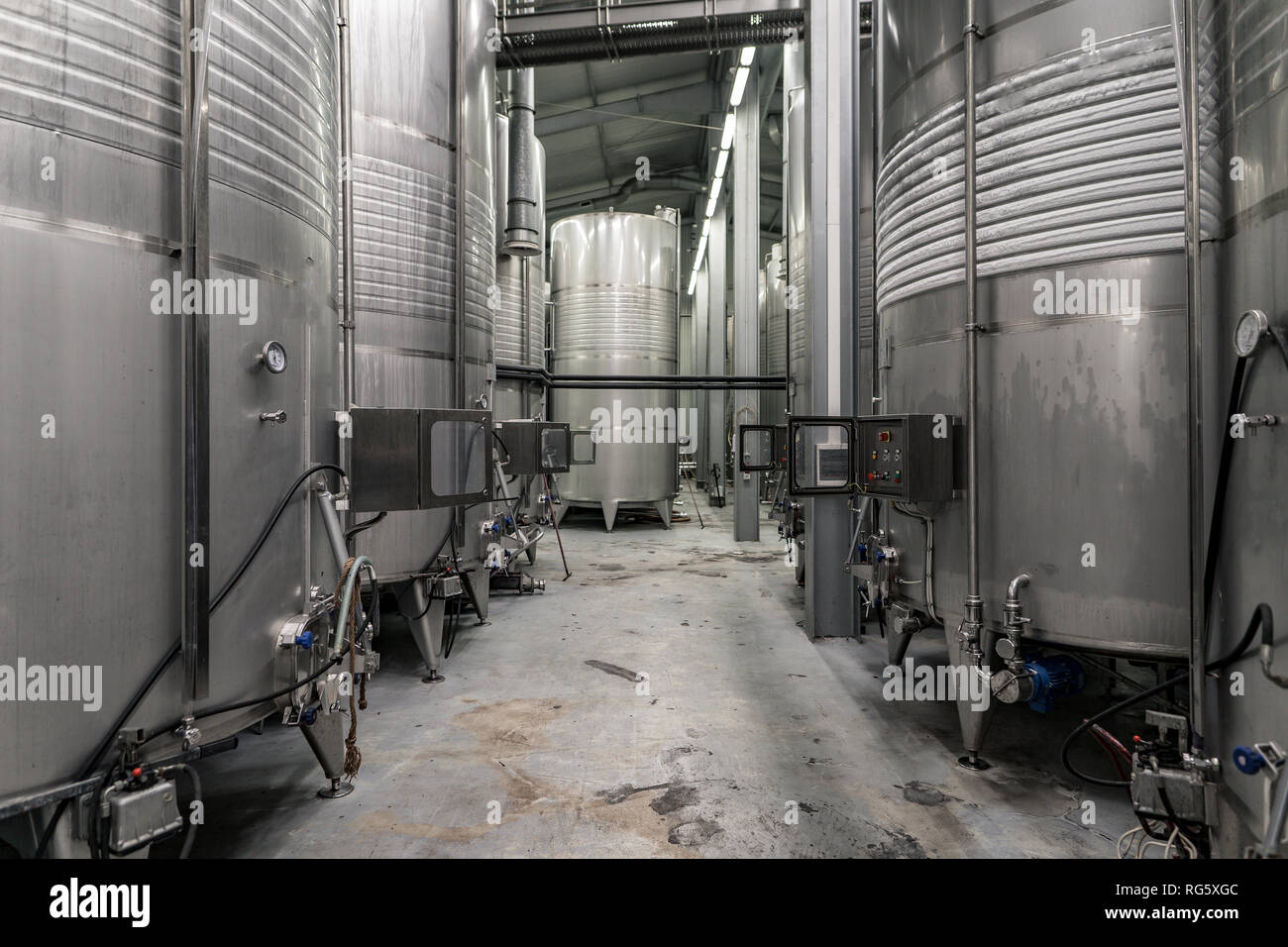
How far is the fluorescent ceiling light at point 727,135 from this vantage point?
11.2 m

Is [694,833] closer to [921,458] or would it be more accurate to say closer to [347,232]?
[921,458]

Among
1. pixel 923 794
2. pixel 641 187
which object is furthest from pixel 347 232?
pixel 641 187

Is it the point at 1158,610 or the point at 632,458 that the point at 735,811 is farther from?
the point at 632,458

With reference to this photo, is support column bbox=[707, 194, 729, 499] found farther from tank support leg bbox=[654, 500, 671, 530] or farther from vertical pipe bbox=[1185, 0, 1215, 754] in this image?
vertical pipe bbox=[1185, 0, 1215, 754]

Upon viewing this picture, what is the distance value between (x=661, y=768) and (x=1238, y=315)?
8.13 feet

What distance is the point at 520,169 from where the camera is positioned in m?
6.09

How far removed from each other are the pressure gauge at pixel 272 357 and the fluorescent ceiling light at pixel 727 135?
1084cm

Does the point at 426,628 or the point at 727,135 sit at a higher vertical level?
the point at 727,135

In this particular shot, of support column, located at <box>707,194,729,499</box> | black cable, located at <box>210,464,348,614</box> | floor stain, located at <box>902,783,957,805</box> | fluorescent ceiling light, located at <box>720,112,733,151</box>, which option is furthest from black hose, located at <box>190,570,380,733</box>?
fluorescent ceiling light, located at <box>720,112,733,151</box>

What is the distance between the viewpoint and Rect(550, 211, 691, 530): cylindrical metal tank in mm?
9695

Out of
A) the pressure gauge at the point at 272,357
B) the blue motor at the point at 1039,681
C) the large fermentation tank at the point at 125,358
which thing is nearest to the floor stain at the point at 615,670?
the blue motor at the point at 1039,681

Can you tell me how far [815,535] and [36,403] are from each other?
4411 mm

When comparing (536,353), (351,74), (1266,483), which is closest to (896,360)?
(1266,483)

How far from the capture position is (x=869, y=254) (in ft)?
16.2
